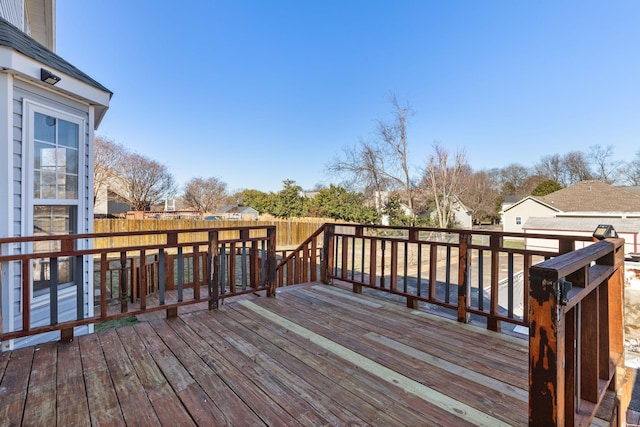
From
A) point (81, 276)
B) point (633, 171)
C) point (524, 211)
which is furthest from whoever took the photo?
point (633, 171)

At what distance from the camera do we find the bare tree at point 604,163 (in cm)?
2647

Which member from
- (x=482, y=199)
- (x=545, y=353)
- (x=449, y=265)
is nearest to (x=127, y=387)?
(x=545, y=353)

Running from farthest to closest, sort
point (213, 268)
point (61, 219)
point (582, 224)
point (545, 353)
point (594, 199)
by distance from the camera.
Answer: point (594, 199)
point (582, 224)
point (61, 219)
point (213, 268)
point (545, 353)

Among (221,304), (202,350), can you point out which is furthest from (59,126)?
(202,350)

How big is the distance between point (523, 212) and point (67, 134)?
2721cm

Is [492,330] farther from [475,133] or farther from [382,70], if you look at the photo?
[475,133]

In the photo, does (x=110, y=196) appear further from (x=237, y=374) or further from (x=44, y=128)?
(x=237, y=374)

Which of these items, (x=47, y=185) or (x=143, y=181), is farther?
(x=143, y=181)

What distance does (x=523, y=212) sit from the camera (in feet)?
74.8

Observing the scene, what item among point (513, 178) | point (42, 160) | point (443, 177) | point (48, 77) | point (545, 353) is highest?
point (513, 178)

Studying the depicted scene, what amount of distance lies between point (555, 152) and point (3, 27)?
4002 centimetres

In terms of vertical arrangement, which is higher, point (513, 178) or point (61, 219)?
point (513, 178)

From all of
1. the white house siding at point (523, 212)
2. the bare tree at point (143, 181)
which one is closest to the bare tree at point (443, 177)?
the white house siding at point (523, 212)

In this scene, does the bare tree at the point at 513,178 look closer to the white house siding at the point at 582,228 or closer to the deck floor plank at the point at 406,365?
the white house siding at the point at 582,228
